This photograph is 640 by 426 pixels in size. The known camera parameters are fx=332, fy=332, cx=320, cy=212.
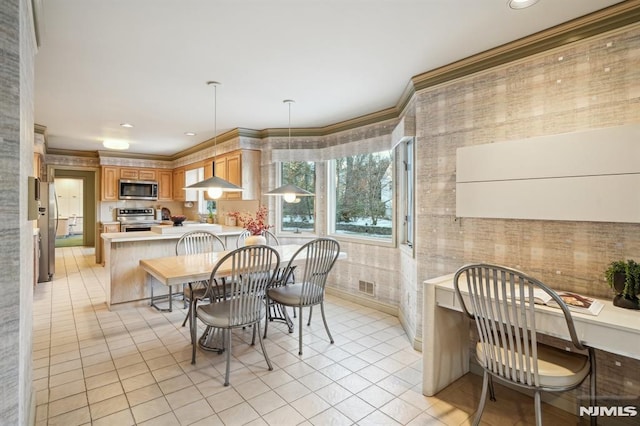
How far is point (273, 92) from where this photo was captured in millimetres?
3354

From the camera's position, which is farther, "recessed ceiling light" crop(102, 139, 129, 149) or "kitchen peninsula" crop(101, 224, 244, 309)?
"recessed ceiling light" crop(102, 139, 129, 149)

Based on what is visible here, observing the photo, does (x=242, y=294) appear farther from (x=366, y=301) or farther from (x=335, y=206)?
(x=335, y=206)

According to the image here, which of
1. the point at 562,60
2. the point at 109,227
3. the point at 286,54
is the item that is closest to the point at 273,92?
the point at 286,54

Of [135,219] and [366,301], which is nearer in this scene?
[366,301]

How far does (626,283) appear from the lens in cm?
177

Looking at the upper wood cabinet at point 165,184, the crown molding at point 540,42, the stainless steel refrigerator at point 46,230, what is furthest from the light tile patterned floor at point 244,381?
the upper wood cabinet at point 165,184

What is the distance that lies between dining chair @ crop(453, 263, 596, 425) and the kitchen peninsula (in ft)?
12.1

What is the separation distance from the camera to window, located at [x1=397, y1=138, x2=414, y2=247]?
360cm

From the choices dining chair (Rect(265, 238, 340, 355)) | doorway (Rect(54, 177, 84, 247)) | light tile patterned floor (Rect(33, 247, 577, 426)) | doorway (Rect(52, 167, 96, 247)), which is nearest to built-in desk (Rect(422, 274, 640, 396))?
light tile patterned floor (Rect(33, 247, 577, 426))

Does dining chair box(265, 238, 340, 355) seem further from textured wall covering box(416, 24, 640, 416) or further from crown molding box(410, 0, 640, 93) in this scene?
crown molding box(410, 0, 640, 93)

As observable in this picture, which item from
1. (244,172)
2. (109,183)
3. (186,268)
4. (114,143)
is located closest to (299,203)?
(244,172)

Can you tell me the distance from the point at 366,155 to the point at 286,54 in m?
2.04

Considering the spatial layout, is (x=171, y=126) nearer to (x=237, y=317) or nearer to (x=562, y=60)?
(x=237, y=317)

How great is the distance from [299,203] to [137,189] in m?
4.29
